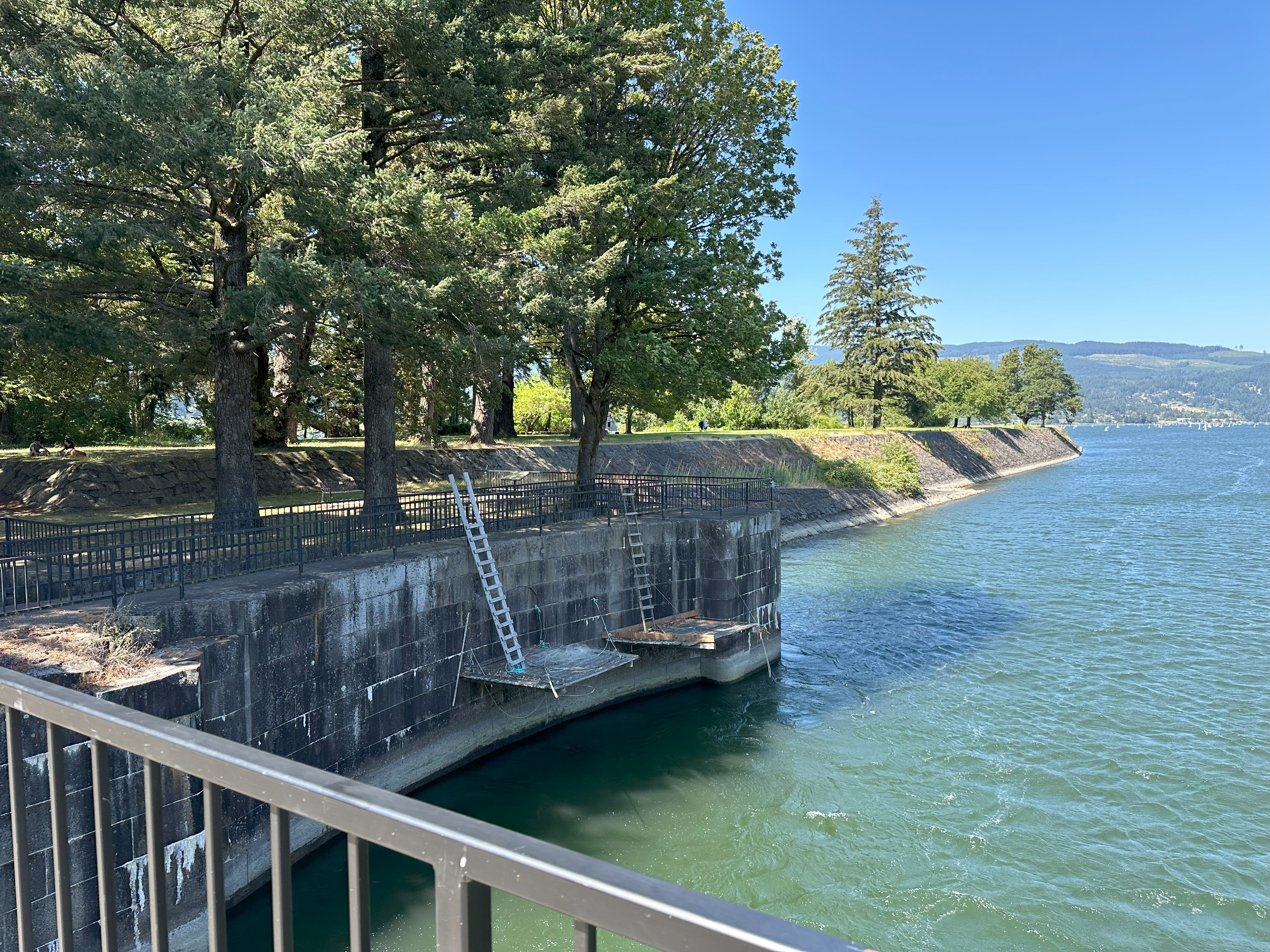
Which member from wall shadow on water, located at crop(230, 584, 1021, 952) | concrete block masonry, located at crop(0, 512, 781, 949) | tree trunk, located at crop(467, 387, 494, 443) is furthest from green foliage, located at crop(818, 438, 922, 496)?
concrete block masonry, located at crop(0, 512, 781, 949)

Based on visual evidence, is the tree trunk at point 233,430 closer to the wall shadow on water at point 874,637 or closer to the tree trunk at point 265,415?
the tree trunk at point 265,415

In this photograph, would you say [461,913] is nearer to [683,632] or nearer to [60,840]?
[60,840]

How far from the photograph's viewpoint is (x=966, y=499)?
2370 inches

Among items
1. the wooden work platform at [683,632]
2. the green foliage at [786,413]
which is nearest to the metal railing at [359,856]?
the wooden work platform at [683,632]

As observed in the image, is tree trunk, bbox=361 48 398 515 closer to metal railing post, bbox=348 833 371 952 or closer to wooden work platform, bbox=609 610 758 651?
Answer: wooden work platform, bbox=609 610 758 651

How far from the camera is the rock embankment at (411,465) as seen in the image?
23.5 metres

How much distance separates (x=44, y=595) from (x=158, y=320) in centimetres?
752

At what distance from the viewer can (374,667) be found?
1391 centimetres

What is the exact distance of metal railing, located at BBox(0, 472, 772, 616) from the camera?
11906 mm

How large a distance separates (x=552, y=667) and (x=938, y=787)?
6.98 meters

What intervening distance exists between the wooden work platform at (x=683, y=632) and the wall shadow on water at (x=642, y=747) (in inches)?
64.3

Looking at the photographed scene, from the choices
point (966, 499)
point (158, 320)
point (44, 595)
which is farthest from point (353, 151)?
point (966, 499)

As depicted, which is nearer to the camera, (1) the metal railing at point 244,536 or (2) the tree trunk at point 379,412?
(1) the metal railing at point 244,536

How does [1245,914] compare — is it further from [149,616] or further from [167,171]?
[167,171]
